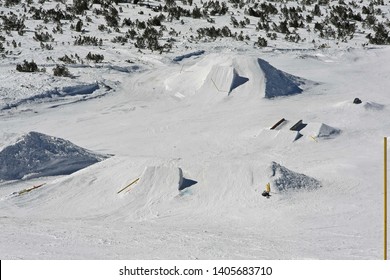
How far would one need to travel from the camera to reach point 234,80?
699 inches

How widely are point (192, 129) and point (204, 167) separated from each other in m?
3.87

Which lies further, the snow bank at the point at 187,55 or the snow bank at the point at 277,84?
the snow bank at the point at 187,55

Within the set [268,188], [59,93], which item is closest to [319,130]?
[268,188]

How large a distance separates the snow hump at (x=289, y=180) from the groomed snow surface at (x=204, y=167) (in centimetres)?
2

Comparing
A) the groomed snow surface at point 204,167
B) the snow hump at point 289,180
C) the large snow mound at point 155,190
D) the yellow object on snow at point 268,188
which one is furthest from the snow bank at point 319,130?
the large snow mound at point 155,190

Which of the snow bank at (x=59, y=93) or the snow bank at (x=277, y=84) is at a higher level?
the snow bank at (x=277, y=84)

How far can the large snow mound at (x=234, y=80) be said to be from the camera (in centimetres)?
1769

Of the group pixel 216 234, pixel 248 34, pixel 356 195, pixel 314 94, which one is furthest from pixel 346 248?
pixel 248 34

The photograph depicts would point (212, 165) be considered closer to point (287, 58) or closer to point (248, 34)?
point (287, 58)

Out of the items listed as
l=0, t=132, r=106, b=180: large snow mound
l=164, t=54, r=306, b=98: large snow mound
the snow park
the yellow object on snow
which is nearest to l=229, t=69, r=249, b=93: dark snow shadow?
l=164, t=54, r=306, b=98: large snow mound

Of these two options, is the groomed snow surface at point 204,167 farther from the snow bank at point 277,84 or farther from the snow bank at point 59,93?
the snow bank at point 59,93

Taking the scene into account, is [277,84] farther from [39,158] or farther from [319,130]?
[39,158]

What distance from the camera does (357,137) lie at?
14.7 metres

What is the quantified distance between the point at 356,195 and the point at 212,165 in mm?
2410
